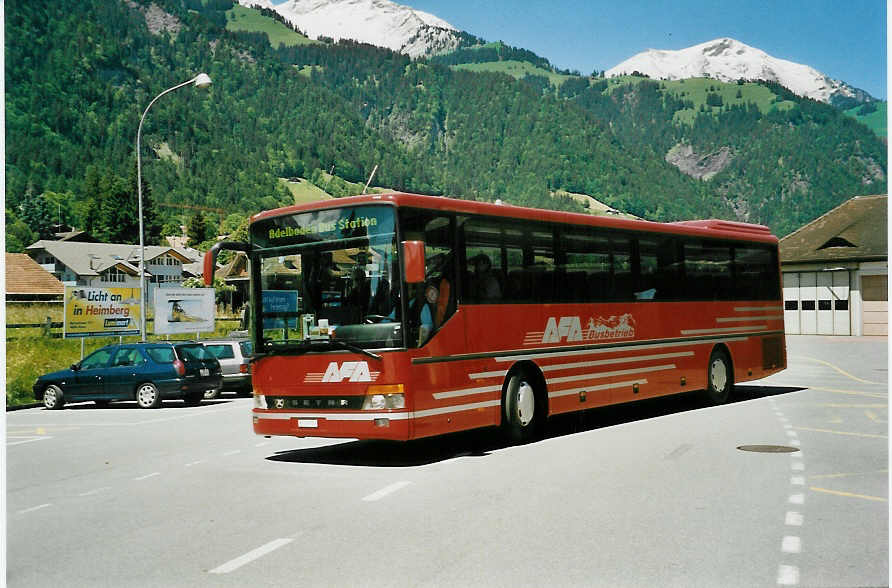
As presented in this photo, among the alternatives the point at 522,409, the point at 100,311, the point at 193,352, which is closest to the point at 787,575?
the point at 522,409

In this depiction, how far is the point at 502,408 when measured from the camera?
1388 cm

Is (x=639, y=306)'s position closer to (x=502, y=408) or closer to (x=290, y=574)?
(x=502, y=408)

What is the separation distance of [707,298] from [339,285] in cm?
954

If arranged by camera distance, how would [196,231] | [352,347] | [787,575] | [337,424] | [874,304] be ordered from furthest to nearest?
[196,231], [874,304], [337,424], [352,347], [787,575]

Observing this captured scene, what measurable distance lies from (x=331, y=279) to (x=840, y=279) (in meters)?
51.4

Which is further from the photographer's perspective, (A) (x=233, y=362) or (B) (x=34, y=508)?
(A) (x=233, y=362)

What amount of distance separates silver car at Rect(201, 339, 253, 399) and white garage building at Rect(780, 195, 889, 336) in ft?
136

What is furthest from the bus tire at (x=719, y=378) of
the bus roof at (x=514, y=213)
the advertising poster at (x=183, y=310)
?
the advertising poster at (x=183, y=310)

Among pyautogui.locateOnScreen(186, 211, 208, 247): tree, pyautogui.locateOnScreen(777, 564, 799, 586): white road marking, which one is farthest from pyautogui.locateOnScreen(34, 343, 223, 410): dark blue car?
pyautogui.locateOnScreen(186, 211, 208, 247): tree

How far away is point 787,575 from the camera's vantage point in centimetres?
660

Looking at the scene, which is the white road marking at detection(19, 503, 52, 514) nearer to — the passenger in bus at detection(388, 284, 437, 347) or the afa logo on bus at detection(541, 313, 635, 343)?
the passenger in bus at detection(388, 284, 437, 347)

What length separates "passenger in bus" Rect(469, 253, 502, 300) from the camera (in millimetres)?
13461

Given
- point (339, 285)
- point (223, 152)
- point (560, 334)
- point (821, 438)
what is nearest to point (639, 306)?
point (560, 334)

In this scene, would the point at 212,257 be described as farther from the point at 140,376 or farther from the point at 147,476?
the point at 140,376
